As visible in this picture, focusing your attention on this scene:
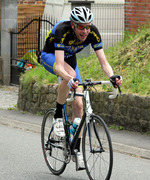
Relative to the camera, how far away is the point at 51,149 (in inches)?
253

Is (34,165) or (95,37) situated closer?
(95,37)

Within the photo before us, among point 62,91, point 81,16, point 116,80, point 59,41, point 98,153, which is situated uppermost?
point 81,16

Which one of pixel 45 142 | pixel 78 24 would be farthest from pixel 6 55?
pixel 78 24

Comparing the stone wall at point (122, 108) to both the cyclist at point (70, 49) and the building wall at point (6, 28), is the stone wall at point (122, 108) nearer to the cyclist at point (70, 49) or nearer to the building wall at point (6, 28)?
the cyclist at point (70, 49)

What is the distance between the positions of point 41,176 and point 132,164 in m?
1.35

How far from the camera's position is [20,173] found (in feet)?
20.9

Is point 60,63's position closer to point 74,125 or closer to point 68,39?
point 68,39

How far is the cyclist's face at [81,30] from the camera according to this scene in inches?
214

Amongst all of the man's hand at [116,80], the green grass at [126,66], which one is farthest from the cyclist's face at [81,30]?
the green grass at [126,66]

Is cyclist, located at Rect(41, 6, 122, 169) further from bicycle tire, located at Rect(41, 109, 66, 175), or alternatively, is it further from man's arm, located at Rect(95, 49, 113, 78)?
bicycle tire, located at Rect(41, 109, 66, 175)

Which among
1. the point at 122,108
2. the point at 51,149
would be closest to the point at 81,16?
the point at 51,149

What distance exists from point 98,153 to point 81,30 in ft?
4.38

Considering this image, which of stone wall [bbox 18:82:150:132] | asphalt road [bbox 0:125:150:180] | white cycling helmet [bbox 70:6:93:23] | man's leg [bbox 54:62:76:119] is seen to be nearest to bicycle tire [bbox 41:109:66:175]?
asphalt road [bbox 0:125:150:180]

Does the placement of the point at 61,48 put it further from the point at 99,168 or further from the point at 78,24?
the point at 99,168
